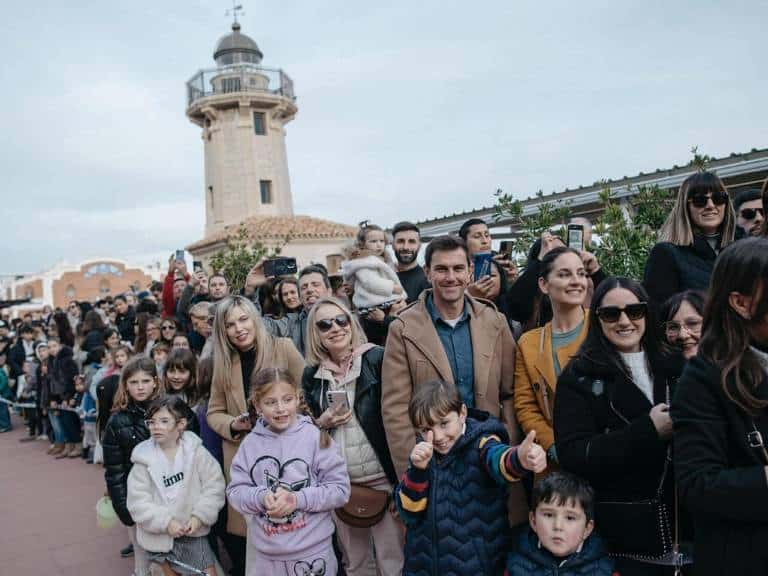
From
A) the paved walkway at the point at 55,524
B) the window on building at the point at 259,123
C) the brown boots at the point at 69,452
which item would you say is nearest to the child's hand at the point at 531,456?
the paved walkway at the point at 55,524

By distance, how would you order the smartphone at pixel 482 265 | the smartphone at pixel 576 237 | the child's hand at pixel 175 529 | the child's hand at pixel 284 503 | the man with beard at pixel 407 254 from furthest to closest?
the man with beard at pixel 407 254 < the smartphone at pixel 482 265 < the child's hand at pixel 175 529 < the smartphone at pixel 576 237 < the child's hand at pixel 284 503

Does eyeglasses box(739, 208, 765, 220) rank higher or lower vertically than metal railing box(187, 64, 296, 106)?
lower

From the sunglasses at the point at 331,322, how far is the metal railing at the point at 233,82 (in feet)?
79.3

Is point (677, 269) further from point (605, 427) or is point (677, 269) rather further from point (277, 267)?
point (277, 267)

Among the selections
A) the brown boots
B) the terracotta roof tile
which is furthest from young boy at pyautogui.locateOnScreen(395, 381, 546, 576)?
the terracotta roof tile

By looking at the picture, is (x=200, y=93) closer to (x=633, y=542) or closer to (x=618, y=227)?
(x=618, y=227)

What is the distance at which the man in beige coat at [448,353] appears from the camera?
3.17 meters

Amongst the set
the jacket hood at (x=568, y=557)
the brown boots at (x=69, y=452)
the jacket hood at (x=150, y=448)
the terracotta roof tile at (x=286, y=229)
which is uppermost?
the terracotta roof tile at (x=286, y=229)

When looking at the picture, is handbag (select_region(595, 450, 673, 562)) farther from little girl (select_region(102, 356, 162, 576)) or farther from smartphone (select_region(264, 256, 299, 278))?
smartphone (select_region(264, 256, 299, 278))

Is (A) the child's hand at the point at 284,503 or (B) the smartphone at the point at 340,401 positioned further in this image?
(B) the smartphone at the point at 340,401

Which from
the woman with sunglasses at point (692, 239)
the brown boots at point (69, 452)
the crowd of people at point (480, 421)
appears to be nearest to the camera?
the crowd of people at point (480, 421)

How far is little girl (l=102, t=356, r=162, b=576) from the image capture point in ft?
13.2

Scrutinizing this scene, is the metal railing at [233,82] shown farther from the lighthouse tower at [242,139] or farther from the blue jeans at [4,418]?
the blue jeans at [4,418]

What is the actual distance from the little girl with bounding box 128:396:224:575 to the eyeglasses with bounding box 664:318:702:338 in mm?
2707
